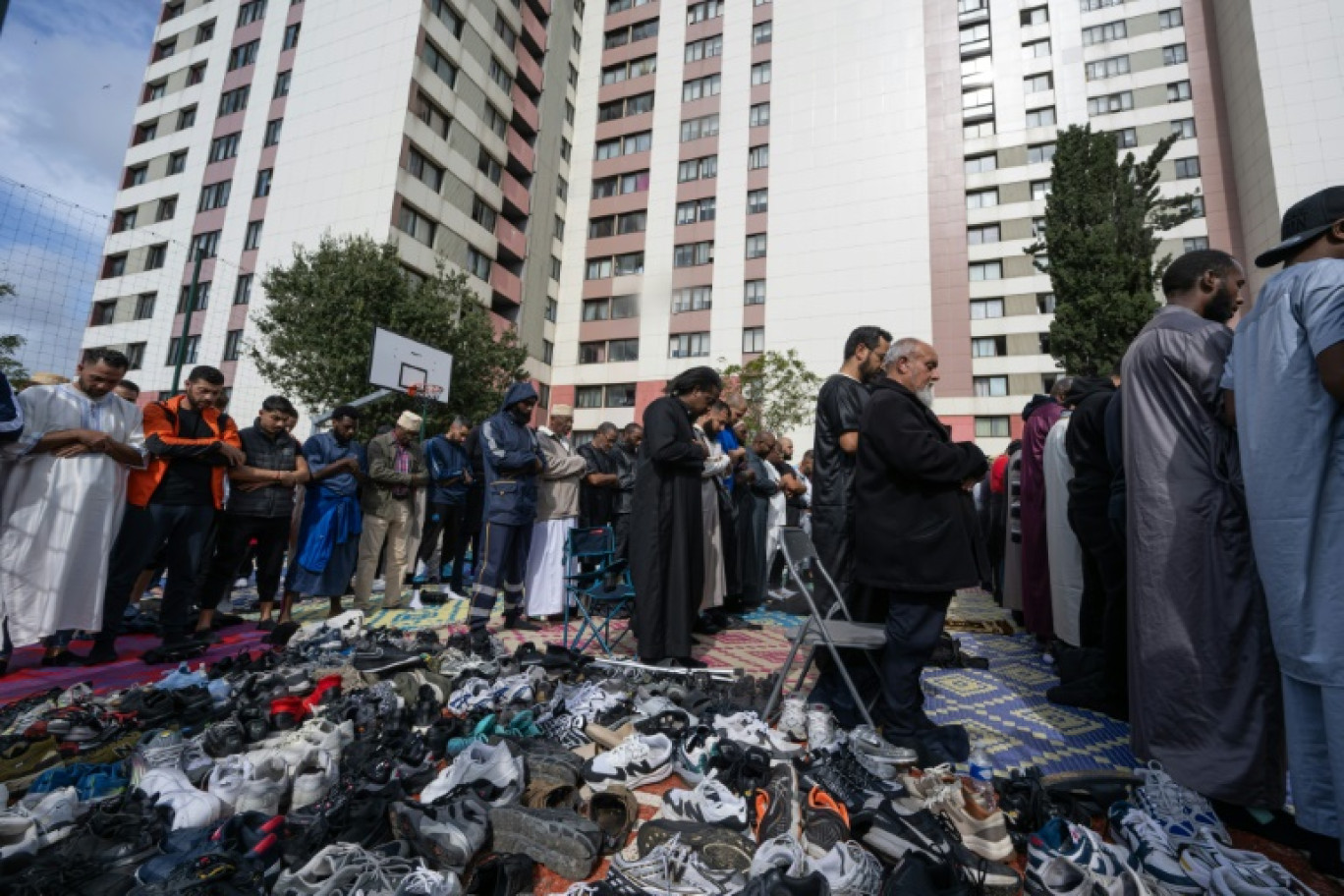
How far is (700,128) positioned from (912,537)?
3318 centimetres

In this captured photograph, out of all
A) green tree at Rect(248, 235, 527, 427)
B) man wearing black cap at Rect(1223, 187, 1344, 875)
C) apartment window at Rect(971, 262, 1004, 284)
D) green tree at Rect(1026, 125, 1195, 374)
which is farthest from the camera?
apartment window at Rect(971, 262, 1004, 284)

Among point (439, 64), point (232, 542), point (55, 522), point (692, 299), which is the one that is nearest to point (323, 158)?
point (439, 64)

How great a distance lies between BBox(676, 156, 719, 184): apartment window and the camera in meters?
30.2

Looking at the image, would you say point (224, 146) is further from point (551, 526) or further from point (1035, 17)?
point (1035, 17)

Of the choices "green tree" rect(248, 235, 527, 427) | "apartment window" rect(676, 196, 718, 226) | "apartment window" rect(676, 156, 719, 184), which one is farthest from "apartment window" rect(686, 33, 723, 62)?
"green tree" rect(248, 235, 527, 427)

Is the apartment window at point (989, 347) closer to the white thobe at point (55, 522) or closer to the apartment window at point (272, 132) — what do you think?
the white thobe at point (55, 522)

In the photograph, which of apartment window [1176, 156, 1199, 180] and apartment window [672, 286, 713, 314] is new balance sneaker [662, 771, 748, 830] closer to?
apartment window [672, 286, 713, 314]

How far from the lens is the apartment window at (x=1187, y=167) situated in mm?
25594

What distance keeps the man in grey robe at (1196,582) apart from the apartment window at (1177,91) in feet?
115

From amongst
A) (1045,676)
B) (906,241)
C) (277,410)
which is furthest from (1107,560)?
(906,241)

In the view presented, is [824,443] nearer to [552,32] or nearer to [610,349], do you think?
[610,349]

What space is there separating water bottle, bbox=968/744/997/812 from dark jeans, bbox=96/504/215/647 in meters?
5.30

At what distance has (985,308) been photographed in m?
26.9

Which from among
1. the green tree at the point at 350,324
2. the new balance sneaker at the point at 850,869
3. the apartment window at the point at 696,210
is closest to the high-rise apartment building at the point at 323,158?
the green tree at the point at 350,324
